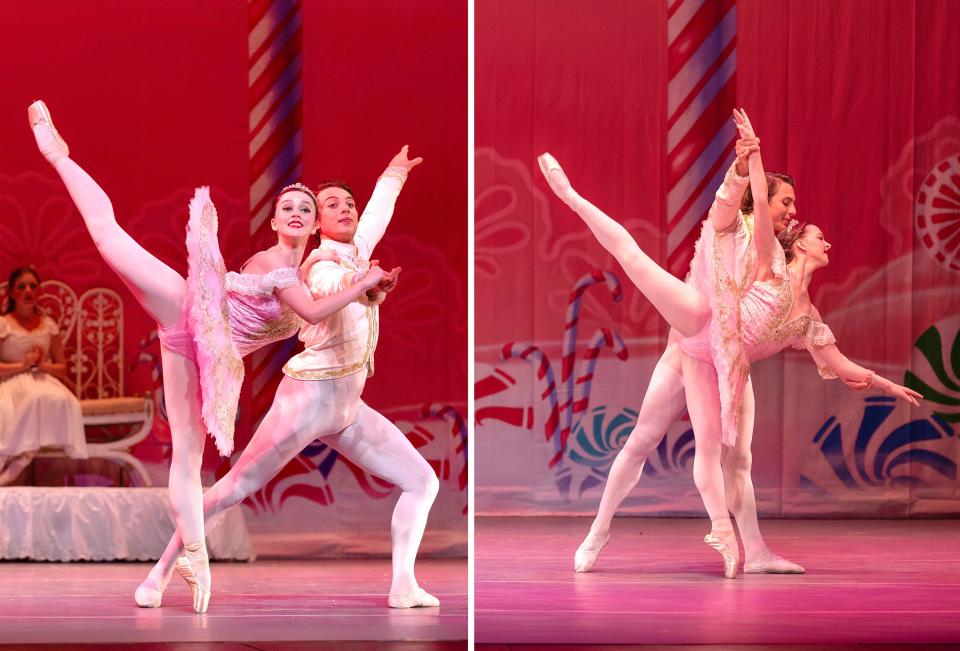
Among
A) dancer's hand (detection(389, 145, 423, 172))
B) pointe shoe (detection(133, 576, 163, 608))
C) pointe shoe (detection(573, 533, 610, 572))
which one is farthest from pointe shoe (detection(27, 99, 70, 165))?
pointe shoe (detection(573, 533, 610, 572))

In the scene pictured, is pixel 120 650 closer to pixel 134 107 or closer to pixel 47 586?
pixel 47 586

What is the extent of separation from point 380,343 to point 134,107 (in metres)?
1.16

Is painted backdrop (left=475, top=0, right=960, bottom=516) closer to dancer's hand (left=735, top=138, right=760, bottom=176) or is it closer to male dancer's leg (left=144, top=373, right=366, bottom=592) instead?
dancer's hand (left=735, top=138, right=760, bottom=176)

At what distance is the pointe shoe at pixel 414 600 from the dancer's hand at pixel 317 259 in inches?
39.2

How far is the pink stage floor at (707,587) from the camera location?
3.76 m

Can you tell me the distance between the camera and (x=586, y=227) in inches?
156

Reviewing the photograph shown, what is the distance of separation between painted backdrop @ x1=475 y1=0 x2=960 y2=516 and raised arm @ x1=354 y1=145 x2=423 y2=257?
33 centimetres

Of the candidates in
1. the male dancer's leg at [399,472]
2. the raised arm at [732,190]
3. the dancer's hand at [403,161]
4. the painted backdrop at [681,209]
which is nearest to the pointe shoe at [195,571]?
the male dancer's leg at [399,472]

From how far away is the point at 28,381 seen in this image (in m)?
4.48

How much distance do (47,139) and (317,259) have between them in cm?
91

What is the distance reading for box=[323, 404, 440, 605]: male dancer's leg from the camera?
154 inches

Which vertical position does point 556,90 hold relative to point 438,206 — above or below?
above

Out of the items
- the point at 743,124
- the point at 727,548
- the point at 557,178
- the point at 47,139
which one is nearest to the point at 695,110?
the point at 743,124

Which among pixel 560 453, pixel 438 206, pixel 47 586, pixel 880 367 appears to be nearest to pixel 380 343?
pixel 438 206
